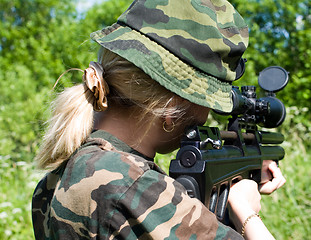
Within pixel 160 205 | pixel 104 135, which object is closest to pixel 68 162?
pixel 104 135

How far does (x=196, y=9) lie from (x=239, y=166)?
0.79 metres

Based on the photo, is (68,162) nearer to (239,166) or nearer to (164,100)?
(164,100)

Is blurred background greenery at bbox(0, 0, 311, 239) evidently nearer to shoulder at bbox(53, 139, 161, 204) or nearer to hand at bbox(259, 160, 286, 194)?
shoulder at bbox(53, 139, 161, 204)

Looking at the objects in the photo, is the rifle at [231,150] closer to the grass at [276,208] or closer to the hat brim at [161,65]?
the hat brim at [161,65]

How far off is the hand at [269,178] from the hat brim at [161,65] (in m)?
0.91

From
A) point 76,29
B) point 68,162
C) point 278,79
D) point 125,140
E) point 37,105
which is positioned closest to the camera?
point 68,162

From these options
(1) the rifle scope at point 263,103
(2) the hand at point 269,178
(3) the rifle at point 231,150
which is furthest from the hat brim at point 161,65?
(2) the hand at point 269,178

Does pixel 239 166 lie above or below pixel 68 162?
below

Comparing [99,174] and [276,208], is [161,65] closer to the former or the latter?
[99,174]

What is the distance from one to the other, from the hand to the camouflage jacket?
1004mm

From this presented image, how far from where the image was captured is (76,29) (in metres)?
14.3

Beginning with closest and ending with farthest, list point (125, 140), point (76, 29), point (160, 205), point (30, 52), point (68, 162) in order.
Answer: point (160, 205) → point (68, 162) → point (125, 140) → point (76, 29) → point (30, 52)

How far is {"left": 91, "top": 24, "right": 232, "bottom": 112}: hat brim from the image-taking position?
1413 mm

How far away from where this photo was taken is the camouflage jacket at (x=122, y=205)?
1242 millimetres
